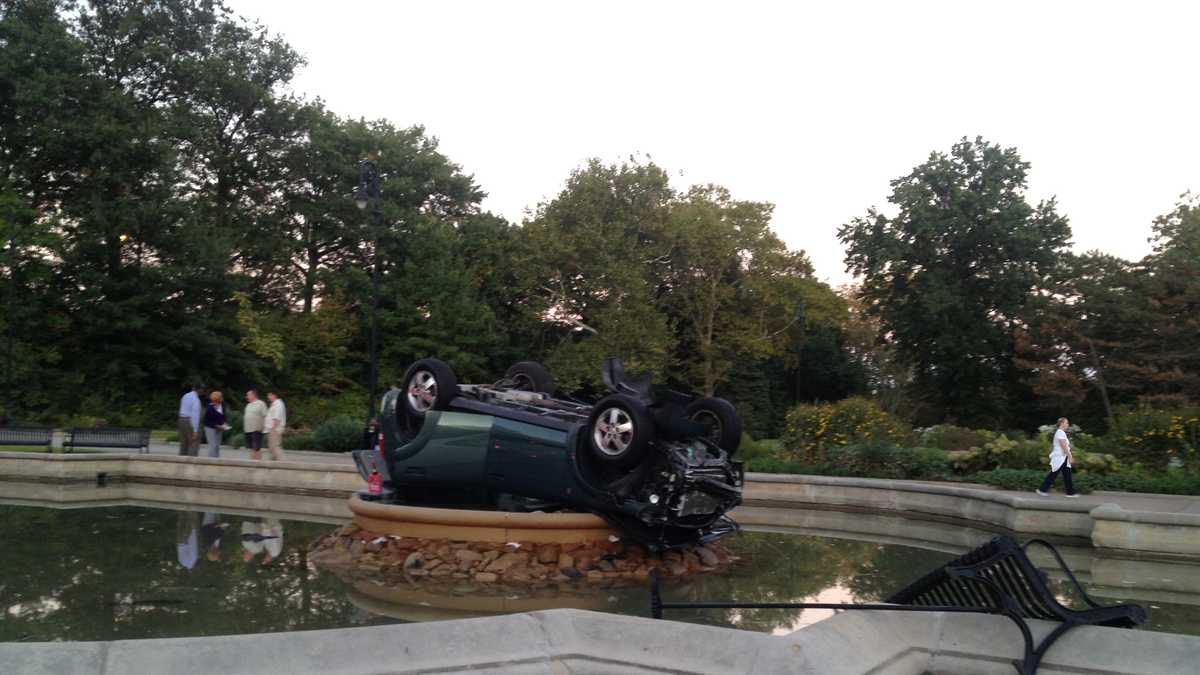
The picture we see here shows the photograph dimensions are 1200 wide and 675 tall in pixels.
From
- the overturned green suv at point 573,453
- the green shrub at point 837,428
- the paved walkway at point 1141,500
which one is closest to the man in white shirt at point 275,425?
the green shrub at point 837,428

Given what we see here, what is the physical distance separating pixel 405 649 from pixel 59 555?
783 centimetres

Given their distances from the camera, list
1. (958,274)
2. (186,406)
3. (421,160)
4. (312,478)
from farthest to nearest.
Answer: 1. (421,160)
2. (958,274)
3. (186,406)
4. (312,478)

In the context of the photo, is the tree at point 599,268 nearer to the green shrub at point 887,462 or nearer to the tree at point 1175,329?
the tree at point 1175,329

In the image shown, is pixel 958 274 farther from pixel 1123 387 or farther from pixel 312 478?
pixel 312 478

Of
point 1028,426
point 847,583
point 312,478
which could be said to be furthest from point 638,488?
point 1028,426

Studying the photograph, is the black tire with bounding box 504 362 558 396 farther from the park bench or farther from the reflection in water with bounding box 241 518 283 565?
the park bench

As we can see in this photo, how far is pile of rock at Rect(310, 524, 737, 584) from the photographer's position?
9.85m

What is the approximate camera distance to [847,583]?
32.9 ft

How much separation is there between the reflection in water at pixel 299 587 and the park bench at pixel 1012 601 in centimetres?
224

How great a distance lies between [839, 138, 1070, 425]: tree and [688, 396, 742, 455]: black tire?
39.2m

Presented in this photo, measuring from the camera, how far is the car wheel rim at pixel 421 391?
10.9 metres

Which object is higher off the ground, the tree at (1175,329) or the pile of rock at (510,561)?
the tree at (1175,329)

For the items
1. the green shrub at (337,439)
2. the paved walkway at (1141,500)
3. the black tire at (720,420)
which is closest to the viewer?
the black tire at (720,420)

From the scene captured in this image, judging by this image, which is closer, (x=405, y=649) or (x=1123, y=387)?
(x=405, y=649)
